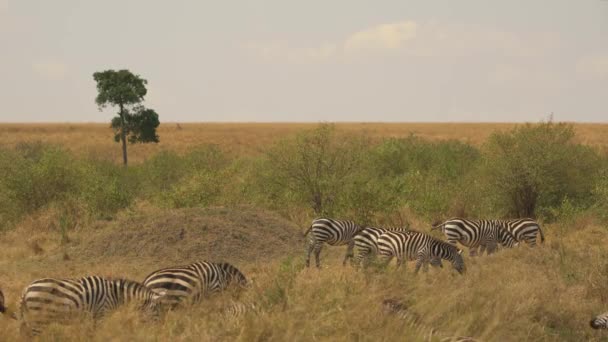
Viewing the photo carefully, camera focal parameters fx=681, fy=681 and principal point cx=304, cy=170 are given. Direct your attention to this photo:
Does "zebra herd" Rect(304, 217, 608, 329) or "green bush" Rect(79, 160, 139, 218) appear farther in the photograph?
"green bush" Rect(79, 160, 139, 218)

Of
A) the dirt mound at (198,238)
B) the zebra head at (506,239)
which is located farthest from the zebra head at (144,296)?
the zebra head at (506,239)

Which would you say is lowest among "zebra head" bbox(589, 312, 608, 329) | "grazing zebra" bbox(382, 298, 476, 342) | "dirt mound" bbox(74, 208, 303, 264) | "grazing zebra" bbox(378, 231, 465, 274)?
"dirt mound" bbox(74, 208, 303, 264)

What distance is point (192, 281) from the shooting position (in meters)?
10.1

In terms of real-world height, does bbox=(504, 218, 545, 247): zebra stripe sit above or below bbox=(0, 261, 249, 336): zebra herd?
below

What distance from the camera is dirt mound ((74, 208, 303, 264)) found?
1811 centimetres

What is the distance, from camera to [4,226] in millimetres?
25688

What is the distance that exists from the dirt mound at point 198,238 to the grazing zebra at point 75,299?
7.69 meters

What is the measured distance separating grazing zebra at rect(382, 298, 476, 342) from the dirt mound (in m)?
9.41

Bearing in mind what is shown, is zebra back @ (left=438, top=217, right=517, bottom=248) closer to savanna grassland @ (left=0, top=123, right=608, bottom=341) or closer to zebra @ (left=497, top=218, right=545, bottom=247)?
zebra @ (left=497, top=218, right=545, bottom=247)

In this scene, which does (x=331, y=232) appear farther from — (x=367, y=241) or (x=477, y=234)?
(x=477, y=234)

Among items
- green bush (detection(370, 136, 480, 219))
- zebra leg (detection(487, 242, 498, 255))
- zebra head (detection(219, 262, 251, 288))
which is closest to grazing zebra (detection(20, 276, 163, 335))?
zebra head (detection(219, 262, 251, 288))

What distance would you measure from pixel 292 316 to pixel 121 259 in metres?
10.9

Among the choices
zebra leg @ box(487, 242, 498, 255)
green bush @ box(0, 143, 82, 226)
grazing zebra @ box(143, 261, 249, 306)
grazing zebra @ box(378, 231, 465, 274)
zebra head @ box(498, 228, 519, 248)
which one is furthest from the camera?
green bush @ box(0, 143, 82, 226)
